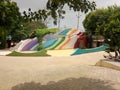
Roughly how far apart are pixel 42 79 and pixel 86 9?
494 centimetres

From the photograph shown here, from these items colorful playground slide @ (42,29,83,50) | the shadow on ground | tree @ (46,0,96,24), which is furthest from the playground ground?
colorful playground slide @ (42,29,83,50)

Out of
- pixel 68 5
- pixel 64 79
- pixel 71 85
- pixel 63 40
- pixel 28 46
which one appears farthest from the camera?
pixel 63 40

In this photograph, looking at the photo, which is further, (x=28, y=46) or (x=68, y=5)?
(x=28, y=46)

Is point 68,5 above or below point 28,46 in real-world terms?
above

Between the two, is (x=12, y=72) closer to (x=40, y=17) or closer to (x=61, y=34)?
(x=40, y=17)

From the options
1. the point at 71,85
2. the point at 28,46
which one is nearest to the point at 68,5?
the point at 71,85

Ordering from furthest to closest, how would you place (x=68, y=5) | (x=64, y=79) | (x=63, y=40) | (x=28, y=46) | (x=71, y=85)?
(x=63, y=40), (x=28, y=46), (x=64, y=79), (x=71, y=85), (x=68, y=5)

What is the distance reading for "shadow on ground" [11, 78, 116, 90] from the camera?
10742mm

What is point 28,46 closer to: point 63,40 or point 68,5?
point 63,40

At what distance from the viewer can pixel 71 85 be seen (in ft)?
36.3

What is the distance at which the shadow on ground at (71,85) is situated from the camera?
10742 millimetres

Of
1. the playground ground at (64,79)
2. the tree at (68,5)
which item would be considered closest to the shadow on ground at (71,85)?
the playground ground at (64,79)

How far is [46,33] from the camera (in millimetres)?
38000

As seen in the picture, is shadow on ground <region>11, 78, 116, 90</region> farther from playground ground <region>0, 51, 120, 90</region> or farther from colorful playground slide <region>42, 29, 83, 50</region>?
colorful playground slide <region>42, 29, 83, 50</region>
